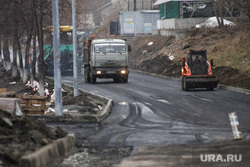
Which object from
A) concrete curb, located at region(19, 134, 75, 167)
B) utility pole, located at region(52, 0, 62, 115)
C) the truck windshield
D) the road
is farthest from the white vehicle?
concrete curb, located at region(19, 134, 75, 167)

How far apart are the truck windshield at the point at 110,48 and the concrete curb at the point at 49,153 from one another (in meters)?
22.0

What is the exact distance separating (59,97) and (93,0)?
109 metres

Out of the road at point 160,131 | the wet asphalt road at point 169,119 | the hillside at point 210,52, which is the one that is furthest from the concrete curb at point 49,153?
the hillside at point 210,52

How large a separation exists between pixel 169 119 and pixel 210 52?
24.2m

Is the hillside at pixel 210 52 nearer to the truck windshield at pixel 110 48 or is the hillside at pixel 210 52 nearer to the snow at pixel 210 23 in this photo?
the snow at pixel 210 23

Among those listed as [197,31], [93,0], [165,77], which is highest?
[93,0]

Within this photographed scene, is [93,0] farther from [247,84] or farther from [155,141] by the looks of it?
[155,141]

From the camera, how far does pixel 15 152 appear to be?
8609mm

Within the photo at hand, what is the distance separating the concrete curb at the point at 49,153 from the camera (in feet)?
25.4

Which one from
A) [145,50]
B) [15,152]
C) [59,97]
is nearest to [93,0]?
[145,50]

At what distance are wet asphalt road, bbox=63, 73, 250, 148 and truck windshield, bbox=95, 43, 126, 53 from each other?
7.08 metres

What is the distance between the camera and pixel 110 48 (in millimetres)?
32812

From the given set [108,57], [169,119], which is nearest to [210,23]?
[108,57]

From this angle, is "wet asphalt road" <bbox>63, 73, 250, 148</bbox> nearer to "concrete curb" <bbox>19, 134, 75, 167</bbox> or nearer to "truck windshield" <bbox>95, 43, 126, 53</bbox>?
"concrete curb" <bbox>19, 134, 75, 167</bbox>
